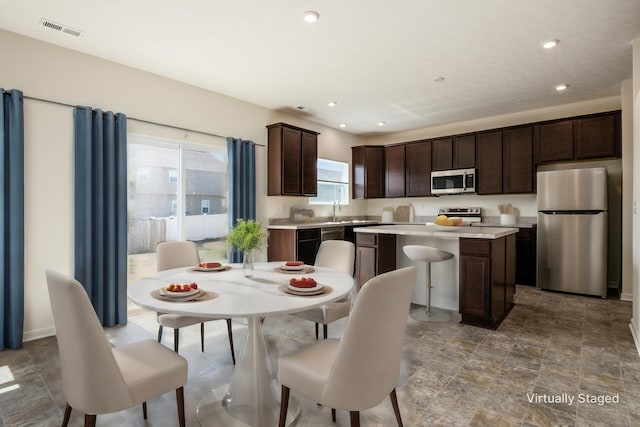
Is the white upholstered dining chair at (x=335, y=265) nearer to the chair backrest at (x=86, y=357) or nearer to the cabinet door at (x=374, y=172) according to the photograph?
the chair backrest at (x=86, y=357)

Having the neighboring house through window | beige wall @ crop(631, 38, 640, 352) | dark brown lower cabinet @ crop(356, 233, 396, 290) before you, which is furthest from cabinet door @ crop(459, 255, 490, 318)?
the neighboring house through window

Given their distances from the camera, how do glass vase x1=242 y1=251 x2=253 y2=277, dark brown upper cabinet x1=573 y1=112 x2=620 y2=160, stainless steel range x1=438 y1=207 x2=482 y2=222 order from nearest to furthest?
glass vase x1=242 y1=251 x2=253 y2=277 → dark brown upper cabinet x1=573 y1=112 x2=620 y2=160 → stainless steel range x1=438 y1=207 x2=482 y2=222

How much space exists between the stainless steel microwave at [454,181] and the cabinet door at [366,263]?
8.20 ft

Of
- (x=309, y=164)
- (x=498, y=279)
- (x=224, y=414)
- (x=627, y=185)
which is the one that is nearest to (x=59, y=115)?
(x=224, y=414)

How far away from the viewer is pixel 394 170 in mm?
6477

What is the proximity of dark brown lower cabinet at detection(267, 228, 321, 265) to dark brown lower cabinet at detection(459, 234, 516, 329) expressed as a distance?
7.21ft

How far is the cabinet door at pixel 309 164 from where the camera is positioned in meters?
5.21

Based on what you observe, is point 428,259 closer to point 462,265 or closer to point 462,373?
point 462,265

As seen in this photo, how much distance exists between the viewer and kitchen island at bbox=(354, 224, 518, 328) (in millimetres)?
3162

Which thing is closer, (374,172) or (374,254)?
(374,254)

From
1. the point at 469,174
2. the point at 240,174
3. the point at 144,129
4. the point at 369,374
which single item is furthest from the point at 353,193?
the point at 369,374

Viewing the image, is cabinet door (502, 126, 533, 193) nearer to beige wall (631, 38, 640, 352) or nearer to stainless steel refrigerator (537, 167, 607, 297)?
stainless steel refrigerator (537, 167, 607, 297)

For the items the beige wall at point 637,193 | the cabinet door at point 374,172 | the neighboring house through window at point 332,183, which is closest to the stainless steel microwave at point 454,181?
the cabinet door at point 374,172

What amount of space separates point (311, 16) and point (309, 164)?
2.83 meters
